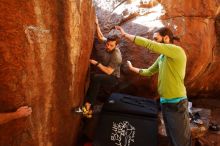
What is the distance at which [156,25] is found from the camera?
5938 millimetres

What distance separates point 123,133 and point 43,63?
192cm

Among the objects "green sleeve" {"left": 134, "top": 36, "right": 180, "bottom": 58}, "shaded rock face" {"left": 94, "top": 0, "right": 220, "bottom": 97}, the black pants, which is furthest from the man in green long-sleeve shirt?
"shaded rock face" {"left": 94, "top": 0, "right": 220, "bottom": 97}

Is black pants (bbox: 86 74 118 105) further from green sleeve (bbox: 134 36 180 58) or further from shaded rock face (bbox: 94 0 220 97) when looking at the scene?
shaded rock face (bbox: 94 0 220 97)

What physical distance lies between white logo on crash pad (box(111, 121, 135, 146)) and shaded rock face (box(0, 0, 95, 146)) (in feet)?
2.57

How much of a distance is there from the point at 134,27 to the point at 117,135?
253 cm

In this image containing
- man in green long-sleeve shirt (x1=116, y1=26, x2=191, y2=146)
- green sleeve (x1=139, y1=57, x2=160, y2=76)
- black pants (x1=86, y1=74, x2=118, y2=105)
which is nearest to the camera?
man in green long-sleeve shirt (x1=116, y1=26, x2=191, y2=146)

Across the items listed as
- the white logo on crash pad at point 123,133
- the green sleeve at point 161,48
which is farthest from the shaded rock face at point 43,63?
the green sleeve at point 161,48

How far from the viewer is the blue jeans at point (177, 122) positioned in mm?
4457

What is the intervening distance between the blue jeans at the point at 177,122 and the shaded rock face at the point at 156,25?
1516 millimetres

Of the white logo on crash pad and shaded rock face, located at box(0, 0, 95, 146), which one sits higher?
shaded rock face, located at box(0, 0, 95, 146)

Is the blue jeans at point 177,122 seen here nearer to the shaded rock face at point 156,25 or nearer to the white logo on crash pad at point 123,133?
the white logo on crash pad at point 123,133

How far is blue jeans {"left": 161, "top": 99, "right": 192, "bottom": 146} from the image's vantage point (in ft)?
14.6

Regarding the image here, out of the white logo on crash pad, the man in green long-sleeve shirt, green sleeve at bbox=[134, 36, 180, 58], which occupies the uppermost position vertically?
green sleeve at bbox=[134, 36, 180, 58]

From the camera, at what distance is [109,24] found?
6.08 m
